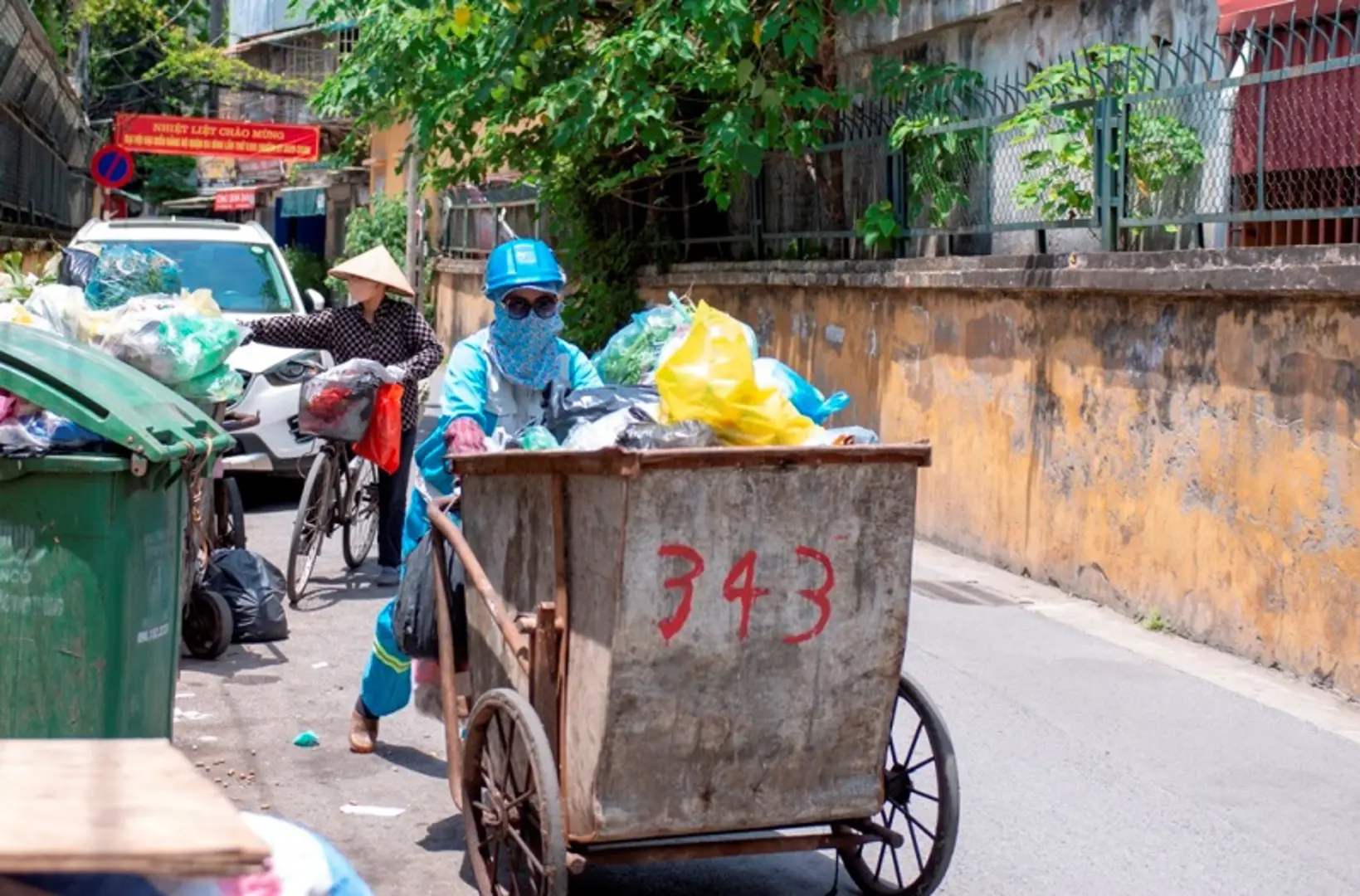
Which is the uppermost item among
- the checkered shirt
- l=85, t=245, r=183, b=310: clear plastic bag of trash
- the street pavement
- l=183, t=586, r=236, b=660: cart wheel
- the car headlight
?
l=85, t=245, r=183, b=310: clear plastic bag of trash

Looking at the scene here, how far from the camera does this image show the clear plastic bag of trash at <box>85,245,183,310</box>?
9.11 meters

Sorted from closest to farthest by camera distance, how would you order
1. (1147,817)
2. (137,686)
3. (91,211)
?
(137,686), (1147,817), (91,211)

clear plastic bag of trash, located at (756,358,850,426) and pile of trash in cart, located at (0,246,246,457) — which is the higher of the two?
pile of trash in cart, located at (0,246,246,457)

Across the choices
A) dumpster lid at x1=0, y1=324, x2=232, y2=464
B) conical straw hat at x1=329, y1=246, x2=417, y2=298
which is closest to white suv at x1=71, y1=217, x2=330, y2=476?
conical straw hat at x1=329, y1=246, x2=417, y2=298

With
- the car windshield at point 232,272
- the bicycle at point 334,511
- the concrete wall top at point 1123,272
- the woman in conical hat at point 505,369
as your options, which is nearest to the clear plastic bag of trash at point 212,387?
the bicycle at point 334,511

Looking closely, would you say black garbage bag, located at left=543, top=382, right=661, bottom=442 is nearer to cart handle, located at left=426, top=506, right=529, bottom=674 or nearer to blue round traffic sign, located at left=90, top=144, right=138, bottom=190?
cart handle, located at left=426, top=506, right=529, bottom=674

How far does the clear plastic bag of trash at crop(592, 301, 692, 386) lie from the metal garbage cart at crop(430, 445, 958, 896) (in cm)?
65

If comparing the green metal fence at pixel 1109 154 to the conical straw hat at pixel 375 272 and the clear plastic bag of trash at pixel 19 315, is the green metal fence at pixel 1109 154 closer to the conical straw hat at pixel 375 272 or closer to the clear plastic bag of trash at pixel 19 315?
the conical straw hat at pixel 375 272

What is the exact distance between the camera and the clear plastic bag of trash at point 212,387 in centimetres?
737

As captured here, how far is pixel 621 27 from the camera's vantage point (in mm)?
13625

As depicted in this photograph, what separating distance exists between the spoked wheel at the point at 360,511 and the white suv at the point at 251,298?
1582 millimetres

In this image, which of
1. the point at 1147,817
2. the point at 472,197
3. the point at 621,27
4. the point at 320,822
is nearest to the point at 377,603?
the point at 320,822

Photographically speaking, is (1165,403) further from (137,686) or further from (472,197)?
(472,197)

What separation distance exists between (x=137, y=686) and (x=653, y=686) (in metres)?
1.71
